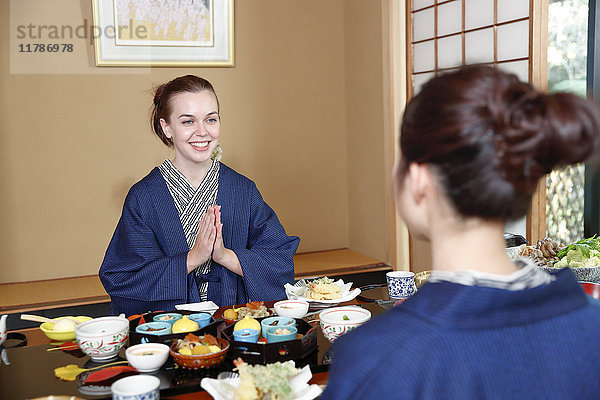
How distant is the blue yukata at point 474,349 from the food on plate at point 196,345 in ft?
1.95

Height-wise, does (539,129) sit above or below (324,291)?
above

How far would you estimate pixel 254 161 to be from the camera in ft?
16.3

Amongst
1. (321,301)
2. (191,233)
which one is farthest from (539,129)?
(191,233)

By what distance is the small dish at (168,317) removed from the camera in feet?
5.56

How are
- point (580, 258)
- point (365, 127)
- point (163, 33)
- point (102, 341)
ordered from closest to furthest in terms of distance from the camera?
1. point (102, 341)
2. point (580, 258)
3. point (163, 33)
4. point (365, 127)

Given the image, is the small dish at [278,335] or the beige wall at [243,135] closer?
the small dish at [278,335]

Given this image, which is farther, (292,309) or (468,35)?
(468,35)

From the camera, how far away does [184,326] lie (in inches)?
62.8

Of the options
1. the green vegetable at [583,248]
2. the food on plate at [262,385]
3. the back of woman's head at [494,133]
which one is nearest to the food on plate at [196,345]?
the food on plate at [262,385]

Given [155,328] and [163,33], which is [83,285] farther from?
[155,328]

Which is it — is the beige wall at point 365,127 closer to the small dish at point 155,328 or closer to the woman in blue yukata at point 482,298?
the small dish at point 155,328

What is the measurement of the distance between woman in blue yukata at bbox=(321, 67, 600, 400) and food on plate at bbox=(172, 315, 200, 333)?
758 mm

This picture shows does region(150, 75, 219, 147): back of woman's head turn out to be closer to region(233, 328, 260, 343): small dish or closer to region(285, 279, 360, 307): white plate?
region(285, 279, 360, 307): white plate

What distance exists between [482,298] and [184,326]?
95 cm
